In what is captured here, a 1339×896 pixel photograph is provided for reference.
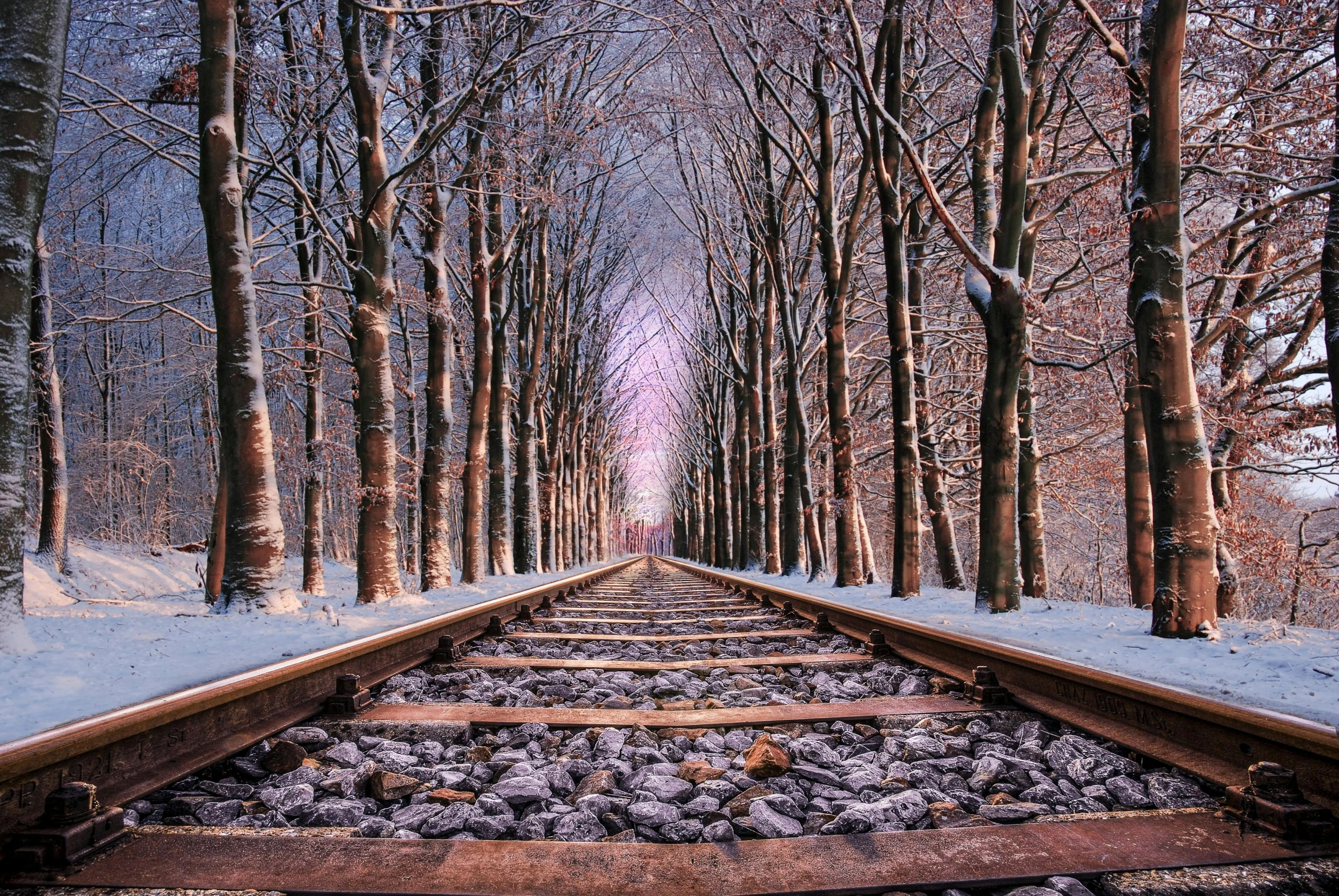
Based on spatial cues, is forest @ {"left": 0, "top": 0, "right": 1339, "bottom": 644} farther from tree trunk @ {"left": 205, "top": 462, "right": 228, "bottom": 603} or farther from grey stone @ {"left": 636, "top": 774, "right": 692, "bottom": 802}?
grey stone @ {"left": 636, "top": 774, "right": 692, "bottom": 802}

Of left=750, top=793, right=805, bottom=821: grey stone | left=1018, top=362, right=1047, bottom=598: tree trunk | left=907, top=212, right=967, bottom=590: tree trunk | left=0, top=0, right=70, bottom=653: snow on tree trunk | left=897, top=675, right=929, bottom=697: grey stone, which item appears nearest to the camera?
left=750, top=793, right=805, bottom=821: grey stone

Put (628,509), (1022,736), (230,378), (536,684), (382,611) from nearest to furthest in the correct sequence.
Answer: (1022,736) < (536,684) < (230,378) < (382,611) < (628,509)

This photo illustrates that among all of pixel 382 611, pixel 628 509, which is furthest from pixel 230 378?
pixel 628 509

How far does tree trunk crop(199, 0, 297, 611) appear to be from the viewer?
6.49 m

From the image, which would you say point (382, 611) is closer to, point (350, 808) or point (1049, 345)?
point (350, 808)

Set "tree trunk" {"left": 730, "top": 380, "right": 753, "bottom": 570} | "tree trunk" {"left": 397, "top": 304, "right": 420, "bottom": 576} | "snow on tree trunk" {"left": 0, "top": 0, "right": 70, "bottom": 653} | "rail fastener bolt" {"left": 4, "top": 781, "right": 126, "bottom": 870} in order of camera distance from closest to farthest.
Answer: "rail fastener bolt" {"left": 4, "top": 781, "right": 126, "bottom": 870}, "snow on tree trunk" {"left": 0, "top": 0, "right": 70, "bottom": 653}, "tree trunk" {"left": 397, "top": 304, "right": 420, "bottom": 576}, "tree trunk" {"left": 730, "top": 380, "right": 753, "bottom": 570}

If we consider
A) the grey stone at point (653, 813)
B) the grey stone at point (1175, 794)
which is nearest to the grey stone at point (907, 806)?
the grey stone at point (653, 813)

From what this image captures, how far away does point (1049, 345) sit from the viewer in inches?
523

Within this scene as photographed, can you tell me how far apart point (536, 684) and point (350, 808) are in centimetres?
189

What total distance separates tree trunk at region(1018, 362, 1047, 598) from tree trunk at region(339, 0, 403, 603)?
29.0 ft

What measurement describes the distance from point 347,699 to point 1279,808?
3.26m

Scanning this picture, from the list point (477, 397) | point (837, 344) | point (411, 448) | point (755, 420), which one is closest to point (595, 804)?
point (837, 344)

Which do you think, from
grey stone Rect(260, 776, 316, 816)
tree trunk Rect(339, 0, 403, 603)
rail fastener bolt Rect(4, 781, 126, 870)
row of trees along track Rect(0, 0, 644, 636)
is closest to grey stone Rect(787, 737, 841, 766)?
grey stone Rect(260, 776, 316, 816)

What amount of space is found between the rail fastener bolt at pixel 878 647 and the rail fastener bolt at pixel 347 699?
119 inches
